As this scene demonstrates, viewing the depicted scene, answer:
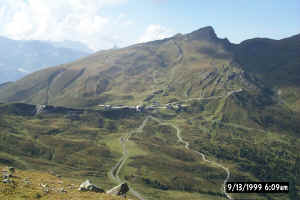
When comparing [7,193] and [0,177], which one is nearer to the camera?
[7,193]

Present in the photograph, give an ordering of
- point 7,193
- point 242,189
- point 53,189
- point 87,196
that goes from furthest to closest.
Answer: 1. point 242,189
2. point 53,189
3. point 87,196
4. point 7,193

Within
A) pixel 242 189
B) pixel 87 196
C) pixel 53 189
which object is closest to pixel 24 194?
pixel 53 189

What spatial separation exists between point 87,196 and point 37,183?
1619 cm

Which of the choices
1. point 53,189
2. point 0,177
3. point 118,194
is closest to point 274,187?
point 118,194

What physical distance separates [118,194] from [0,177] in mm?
26822

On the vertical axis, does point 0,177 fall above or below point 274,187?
above

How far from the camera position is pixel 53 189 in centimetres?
5856

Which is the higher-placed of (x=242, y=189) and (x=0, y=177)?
(x=0, y=177)

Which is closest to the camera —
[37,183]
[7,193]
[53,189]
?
A: [7,193]

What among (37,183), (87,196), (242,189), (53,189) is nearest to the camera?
(87,196)

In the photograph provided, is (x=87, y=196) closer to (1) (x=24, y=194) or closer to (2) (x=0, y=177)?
(1) (x=24, y=194)

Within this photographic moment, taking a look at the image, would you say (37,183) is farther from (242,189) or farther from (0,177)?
(242,189)

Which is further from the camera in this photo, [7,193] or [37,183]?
[37,183]

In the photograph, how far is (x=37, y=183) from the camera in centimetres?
6350
